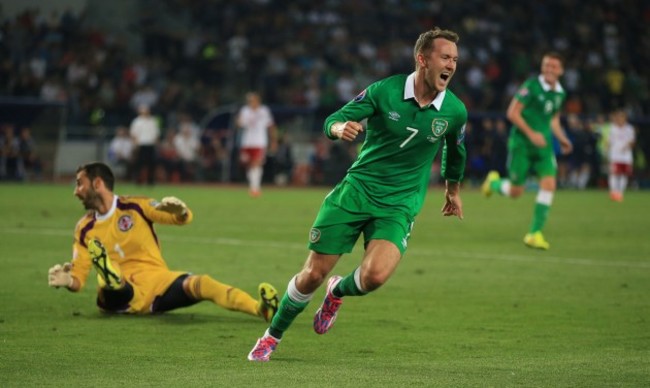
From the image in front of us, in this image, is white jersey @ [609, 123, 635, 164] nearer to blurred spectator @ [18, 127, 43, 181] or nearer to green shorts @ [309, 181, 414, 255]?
blurred spectator @ [18, 127, 43, 181]

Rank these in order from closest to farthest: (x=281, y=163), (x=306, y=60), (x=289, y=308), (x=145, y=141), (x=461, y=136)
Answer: (x=289, y=308), (x=461, y=136), (x=145, y=141), (x=281, y=163), (x=306, y=60)

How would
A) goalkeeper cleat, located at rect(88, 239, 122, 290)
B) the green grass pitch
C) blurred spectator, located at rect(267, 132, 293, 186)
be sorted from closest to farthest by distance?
the green grass pitch, goalkeeper cleat, located at rect(88, 239, 122, 290), blurred spectator, located at rect(267, 132, 293, 186)

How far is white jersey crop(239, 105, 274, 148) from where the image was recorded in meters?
28.9

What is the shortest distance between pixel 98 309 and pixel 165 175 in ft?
77.2

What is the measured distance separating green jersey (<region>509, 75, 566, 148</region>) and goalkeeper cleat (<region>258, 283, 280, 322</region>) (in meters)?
7.91

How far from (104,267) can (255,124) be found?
19.9 meters

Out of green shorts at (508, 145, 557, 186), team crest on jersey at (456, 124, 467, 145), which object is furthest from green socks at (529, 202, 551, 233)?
team crest on jersey at (456, 124, 467, 145)

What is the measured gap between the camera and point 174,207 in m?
9.55

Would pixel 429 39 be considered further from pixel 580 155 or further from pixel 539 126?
pixel 580 155

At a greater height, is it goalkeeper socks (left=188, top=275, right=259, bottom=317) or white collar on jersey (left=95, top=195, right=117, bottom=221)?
white collar on jersey (left=95, top=195, right=117, bottom=221)

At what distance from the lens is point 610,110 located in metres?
38.7

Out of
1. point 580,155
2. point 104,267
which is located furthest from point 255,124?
point 104,267

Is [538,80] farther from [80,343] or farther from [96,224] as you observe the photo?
[80,343]

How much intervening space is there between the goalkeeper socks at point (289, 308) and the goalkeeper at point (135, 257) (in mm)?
1470
